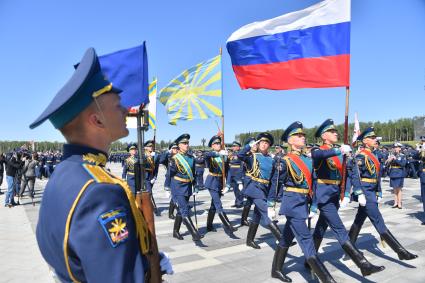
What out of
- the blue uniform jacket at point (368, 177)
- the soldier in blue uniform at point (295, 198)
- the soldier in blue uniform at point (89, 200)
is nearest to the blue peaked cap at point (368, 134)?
the blue uniform jacket at point (368, 177)

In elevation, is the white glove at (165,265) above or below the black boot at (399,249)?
above

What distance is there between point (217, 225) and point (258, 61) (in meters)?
4.82

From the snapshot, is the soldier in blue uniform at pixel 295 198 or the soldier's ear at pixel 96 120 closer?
the soldier's ear at pixel 96 120

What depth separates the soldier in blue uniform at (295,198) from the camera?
480cm

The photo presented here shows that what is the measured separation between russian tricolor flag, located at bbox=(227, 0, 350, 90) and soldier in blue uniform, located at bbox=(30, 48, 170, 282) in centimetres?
398

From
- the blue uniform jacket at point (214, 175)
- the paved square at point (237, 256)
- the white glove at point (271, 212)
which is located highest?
the blue uniform jacket at point (214, 175)

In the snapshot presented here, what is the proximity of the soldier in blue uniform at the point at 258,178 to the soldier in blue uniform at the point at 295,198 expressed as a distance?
1330 mm

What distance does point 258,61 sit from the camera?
5.55 metres

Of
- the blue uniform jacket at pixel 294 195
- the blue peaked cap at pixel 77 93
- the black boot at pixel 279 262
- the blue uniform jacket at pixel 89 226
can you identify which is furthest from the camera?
the black boot at pixel 279 262

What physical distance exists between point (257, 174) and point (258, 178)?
0.29ft

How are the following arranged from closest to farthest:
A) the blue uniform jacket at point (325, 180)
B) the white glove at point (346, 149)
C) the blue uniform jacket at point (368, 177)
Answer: the white glove at point (346, 149), the blue uniform jacket at point (325, 180), the blue uniform jacket at point (368, 177)

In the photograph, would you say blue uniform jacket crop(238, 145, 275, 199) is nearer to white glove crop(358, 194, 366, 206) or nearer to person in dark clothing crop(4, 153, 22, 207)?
white glove crop(358, 194, 366, 206)

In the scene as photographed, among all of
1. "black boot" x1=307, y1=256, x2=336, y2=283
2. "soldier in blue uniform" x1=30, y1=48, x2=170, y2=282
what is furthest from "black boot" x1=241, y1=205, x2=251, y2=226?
"soldier in blue uniform" x1=30, y1=48, x2=170, y2=282

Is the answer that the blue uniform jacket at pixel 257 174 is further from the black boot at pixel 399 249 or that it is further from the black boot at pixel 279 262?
the black boot at pixel 399 249
